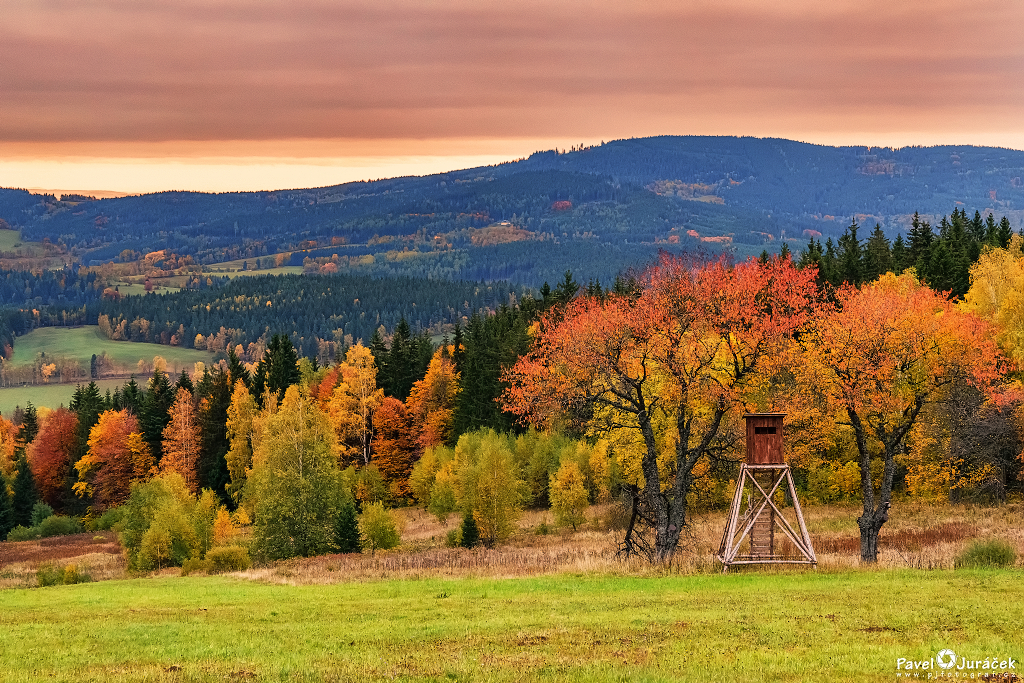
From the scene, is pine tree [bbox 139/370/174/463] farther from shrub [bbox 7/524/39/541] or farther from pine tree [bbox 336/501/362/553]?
pine tree [bbox 336/501/362/553]

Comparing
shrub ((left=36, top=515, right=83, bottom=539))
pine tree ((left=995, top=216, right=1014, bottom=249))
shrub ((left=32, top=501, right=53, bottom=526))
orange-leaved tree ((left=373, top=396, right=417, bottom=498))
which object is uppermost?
pine tree ((left=995, top=216, right=1014, bottom=249))

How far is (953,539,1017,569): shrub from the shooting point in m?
33.0

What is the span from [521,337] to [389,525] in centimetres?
3417

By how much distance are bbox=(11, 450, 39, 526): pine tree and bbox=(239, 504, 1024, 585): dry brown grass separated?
56278 mm

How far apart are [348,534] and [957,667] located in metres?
47.5

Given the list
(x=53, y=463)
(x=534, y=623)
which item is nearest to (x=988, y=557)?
(x=534, y=623)

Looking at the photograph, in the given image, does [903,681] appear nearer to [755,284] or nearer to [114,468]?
[755,284]

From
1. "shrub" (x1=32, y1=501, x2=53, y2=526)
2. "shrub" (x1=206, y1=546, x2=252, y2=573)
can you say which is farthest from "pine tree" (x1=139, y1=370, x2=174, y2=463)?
"shrub" (x1=206, y1=546, x2=252, y2=573)

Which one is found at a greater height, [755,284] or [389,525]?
[755,284]

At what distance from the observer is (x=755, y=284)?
4103 cm

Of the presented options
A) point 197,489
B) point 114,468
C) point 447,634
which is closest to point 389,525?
point 447,634

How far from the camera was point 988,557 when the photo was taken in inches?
1312

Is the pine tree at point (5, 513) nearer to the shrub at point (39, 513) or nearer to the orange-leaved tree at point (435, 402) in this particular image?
the shrub at point (39, 513)

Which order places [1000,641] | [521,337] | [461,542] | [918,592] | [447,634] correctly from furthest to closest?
[521,337] < [461,542] < [918,592] < [447,634] < [1000,641]
